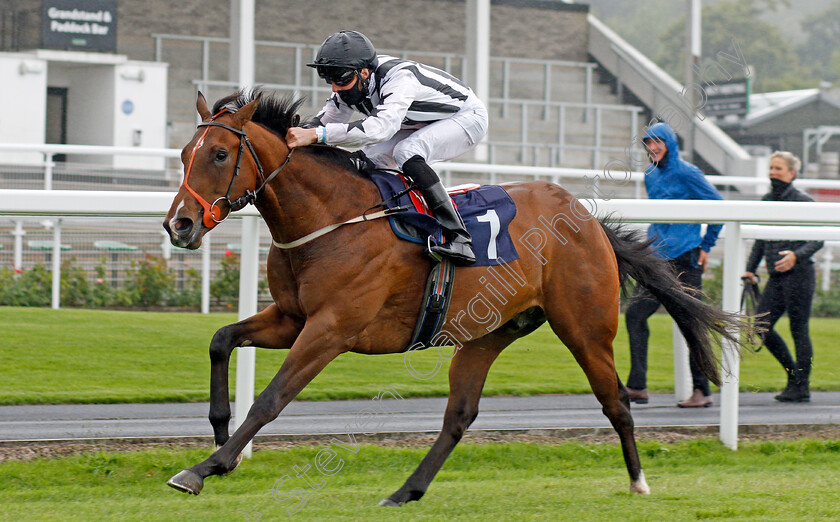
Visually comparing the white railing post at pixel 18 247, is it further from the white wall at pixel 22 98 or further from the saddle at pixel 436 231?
the white wall at pixel 22 98

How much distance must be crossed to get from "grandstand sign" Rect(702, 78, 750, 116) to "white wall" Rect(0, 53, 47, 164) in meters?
10.3

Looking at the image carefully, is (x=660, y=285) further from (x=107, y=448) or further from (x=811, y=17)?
(x=811, y=17)

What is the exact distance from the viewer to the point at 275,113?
3.85m

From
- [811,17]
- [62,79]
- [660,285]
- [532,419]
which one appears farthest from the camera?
[811,17]

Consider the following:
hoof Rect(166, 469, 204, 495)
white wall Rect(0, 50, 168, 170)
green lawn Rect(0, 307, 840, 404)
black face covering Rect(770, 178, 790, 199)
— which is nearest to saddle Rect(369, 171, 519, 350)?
hoof Rect(166, 469, 204, 495)

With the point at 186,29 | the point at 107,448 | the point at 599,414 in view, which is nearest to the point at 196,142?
the point at 107,448

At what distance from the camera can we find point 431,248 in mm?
3881

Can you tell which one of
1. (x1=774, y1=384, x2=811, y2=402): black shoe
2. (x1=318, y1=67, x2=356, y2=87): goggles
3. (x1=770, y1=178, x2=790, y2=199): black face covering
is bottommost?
(x1=774, y1=384, x2=811, y2=402): black shoe

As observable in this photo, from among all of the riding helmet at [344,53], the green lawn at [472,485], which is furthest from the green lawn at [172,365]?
the riding helmet at [344,53]

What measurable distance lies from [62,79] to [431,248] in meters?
14.9

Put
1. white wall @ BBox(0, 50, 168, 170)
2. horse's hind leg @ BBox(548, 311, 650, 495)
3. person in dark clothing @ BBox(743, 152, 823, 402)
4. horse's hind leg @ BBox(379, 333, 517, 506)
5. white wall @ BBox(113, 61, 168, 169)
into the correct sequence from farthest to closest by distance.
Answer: white wall @ BBox(113, 61, 168, 169)
white wall @ BBox(0, 50, 168, 170)
person in dark clothing @ BBox(743, 152, 823, 402)
horse's hind leg @ BBox(548, 311, 650, 495)
horse's hind leg @ BBox(379, 333, 517, 506)

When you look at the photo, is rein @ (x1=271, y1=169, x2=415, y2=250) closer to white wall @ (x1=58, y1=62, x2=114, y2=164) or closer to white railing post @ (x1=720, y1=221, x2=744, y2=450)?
white railing post @ (x1=720, y1=221, x2=744, y2=450)

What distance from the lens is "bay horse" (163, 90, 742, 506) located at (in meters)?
3.51

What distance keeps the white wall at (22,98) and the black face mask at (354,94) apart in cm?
1266
